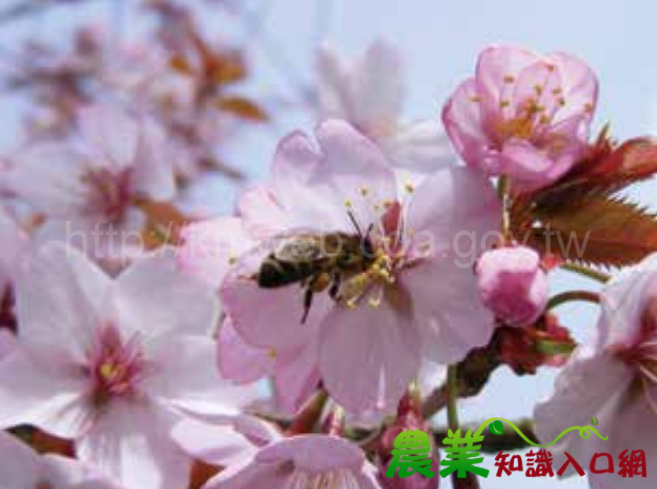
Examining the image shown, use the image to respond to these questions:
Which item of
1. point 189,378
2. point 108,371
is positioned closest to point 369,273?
point 189,378

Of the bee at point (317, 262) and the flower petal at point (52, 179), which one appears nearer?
the bee at point (317, 262)

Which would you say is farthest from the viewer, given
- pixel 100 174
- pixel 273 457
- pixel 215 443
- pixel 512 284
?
pixel 100 174

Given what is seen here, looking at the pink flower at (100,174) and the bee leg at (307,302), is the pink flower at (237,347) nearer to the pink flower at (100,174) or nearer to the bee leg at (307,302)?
the bee leg at (307,302)

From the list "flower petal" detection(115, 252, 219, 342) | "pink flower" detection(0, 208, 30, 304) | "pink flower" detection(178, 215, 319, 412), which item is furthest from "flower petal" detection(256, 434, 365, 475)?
"pink flower" detection(0, 208, 30, 304)

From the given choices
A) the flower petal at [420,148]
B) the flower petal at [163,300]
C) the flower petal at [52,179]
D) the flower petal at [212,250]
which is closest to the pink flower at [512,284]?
the flower petal at [212,250]

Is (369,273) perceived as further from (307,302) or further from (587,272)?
(587,272)

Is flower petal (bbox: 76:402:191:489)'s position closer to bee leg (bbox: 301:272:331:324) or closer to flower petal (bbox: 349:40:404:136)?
bee leg (bbox: 301:272:331:324)
